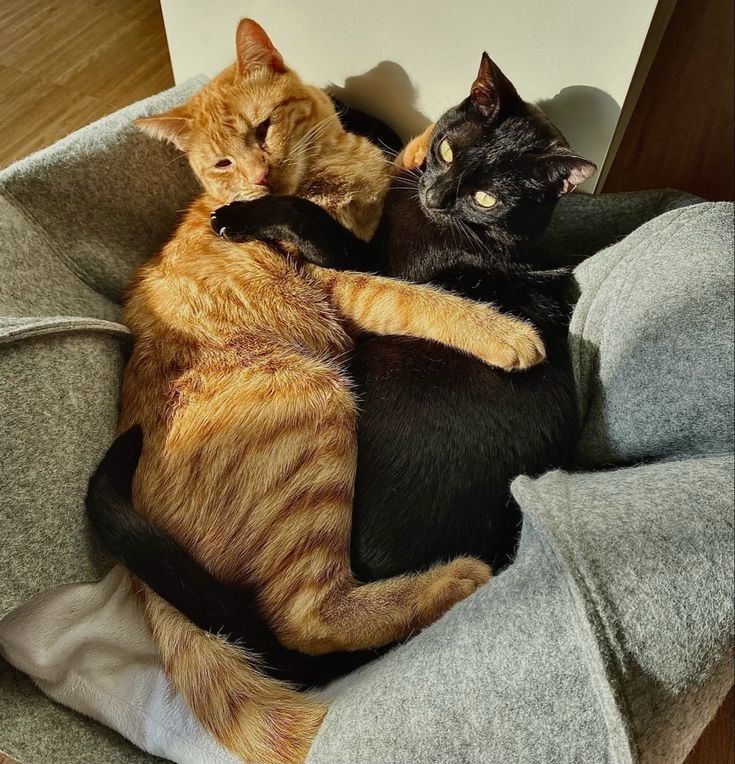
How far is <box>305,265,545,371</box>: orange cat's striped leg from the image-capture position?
1.10 m

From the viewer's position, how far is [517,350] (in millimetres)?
1088

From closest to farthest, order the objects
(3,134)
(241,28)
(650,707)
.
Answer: (650,707)
(241,28)
(3,134)

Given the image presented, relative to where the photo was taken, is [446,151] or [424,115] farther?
[424,115]

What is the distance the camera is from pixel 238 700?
92 centimetres

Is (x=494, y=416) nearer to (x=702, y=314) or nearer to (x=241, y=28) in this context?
(x=702, y=314)

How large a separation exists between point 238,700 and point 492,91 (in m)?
1.17

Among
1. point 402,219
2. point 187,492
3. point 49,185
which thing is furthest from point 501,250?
point 49,185

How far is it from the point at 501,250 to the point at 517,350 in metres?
0.25

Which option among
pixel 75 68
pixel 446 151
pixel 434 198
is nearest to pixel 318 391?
pixel 434 198

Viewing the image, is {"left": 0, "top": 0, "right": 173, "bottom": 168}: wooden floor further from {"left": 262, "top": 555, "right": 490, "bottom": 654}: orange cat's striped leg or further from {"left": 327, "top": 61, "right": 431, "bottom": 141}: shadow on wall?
→ {"left": 262, "top": 555, "right": 490, "bottom": 654}: orange cat's striped leg

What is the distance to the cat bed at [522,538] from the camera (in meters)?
0.71

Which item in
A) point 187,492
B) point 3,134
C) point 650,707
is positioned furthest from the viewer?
point 3,134

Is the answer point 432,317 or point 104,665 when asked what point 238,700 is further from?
point 432,317

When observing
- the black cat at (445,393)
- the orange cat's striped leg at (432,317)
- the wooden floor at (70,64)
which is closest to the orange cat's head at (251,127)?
the black cat at (445,393)
